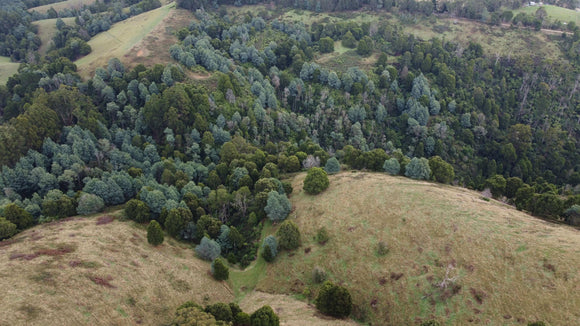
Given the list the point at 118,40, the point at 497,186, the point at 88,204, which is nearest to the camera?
the point at 88,204

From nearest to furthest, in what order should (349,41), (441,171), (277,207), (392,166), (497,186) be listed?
(277,207) < (497,186) < (392,166) < (441,171) < (349,41)

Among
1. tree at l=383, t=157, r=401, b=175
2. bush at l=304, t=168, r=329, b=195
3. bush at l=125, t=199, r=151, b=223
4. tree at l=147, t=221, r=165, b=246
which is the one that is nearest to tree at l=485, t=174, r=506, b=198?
tree at l=383, t=157, r=401, b=175

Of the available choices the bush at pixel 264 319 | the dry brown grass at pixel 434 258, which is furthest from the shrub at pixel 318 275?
the bush at pixel 264 319

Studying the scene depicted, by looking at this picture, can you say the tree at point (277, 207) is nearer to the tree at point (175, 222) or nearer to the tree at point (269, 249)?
the tree at point (269, 249)

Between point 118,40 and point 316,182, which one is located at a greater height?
→ point 118,40

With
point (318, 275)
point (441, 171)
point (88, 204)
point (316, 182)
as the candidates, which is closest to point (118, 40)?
point (88, 204)

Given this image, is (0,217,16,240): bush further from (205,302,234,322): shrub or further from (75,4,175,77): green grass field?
(75,4,175,77): green grass field

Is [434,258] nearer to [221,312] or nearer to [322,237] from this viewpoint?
[322,237]
